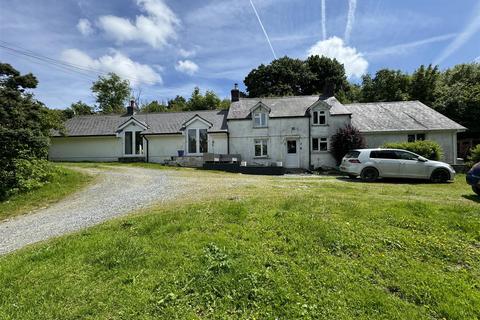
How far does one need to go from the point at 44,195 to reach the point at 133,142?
49.0 feet

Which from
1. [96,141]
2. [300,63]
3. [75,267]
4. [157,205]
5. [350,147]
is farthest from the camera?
[300,63]

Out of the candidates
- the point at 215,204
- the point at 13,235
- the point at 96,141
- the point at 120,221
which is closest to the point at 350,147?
the point at 215,204

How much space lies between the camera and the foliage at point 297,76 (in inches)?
1852

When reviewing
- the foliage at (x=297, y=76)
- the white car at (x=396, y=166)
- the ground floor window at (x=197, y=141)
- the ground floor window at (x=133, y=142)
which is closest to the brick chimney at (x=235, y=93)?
the ground floor window at (x=197, y=141)

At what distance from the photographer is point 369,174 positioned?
14898 millimetres

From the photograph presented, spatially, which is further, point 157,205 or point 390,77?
point 390,77

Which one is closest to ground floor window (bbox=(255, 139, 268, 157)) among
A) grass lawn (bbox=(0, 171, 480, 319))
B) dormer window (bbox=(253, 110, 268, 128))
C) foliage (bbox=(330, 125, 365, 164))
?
dormer window (bbox=(253, 110, 268, 128))

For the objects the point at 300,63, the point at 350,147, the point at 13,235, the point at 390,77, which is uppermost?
the point at 300,63

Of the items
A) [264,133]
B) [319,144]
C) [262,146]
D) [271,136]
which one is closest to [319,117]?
[319,144]

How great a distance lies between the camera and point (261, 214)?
6.45 meters

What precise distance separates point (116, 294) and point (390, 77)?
4310 centimetres

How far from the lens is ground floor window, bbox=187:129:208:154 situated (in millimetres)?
24938

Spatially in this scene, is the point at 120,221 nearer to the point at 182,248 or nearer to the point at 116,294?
the point at 182,248

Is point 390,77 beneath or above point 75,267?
above
